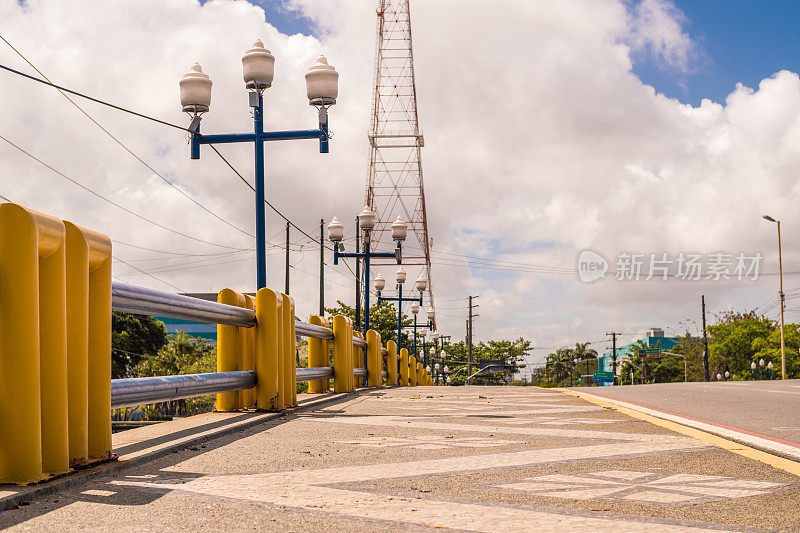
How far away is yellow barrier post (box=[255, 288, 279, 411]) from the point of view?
7.66 metres

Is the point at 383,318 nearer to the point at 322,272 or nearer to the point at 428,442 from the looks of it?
the point at 322,272

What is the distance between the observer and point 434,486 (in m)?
3.79

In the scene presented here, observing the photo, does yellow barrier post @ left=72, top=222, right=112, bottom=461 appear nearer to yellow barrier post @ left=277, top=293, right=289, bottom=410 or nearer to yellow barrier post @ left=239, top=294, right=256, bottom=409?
yellow barrier post @ left=239, top=294, right=256, bottom=409

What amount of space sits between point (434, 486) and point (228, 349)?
13.5 feet

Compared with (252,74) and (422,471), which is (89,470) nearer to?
(422,471)

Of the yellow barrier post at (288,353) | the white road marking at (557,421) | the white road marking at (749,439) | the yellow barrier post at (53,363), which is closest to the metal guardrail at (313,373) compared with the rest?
the yellow barrier post at (288,353)

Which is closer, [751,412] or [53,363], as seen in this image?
[53,363]

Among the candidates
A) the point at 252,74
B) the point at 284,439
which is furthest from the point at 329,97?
the point at 284,439

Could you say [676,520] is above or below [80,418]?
below

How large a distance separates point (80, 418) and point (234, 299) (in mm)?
3623

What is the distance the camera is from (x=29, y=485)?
3.49 meters

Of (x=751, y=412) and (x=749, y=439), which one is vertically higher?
(x=749, y=439)

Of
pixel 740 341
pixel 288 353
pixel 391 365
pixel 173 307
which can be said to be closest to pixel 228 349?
pixel 288 353

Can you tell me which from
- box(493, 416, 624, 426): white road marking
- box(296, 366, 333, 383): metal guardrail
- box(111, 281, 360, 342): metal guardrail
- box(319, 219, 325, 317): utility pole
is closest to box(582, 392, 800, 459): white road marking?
box(493, 416, 624, 426): white road marking
